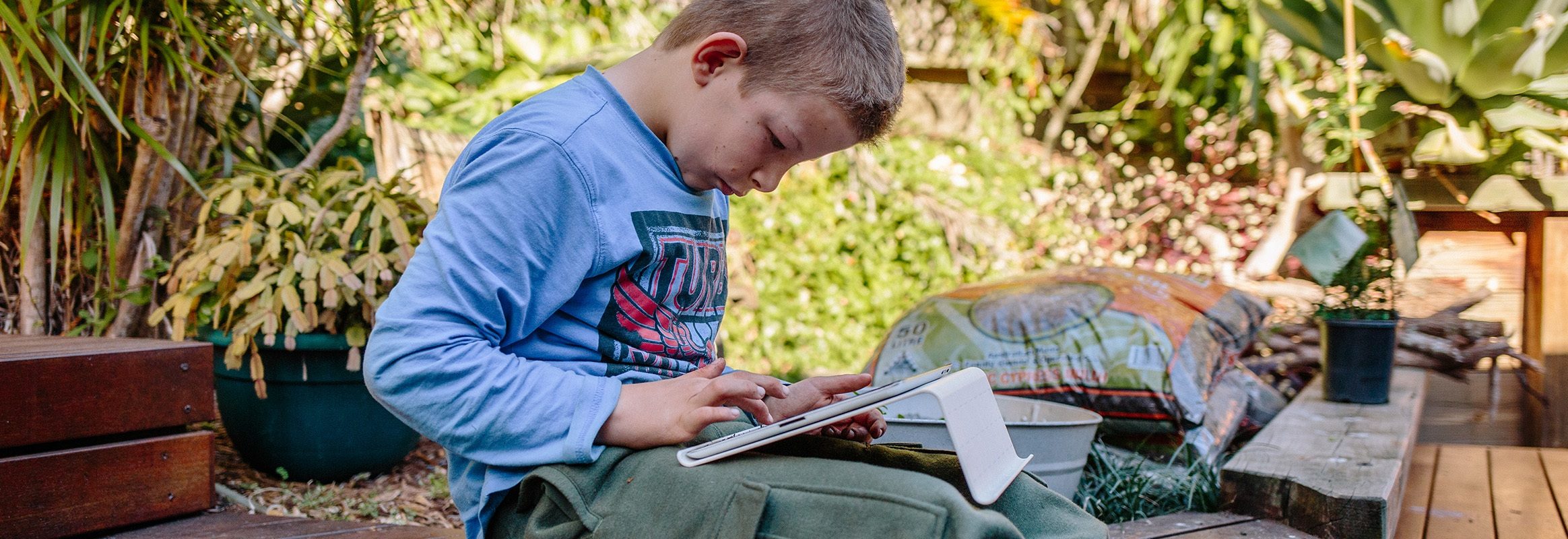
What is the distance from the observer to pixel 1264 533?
1.47m

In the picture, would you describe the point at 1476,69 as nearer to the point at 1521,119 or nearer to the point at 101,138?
the point at 1521,119

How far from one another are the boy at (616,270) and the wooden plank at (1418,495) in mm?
1191

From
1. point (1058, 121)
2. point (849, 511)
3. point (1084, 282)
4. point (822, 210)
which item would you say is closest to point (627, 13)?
point (822, 210)

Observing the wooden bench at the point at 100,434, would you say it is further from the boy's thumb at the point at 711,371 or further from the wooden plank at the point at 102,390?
the boy's thumb at the point at 711,371

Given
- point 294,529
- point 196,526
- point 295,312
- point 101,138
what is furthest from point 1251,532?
point 101,138

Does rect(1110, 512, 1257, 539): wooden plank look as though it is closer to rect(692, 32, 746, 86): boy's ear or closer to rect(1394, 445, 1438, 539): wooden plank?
rect(1394, 445, 1438, 539): wooden plank

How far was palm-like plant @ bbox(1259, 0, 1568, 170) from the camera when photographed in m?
2.43

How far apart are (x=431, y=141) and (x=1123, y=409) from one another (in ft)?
7.50

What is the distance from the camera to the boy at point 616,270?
89 cm

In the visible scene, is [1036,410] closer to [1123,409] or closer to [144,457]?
[1123,409]

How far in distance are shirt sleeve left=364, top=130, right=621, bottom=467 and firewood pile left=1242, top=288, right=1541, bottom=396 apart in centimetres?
264

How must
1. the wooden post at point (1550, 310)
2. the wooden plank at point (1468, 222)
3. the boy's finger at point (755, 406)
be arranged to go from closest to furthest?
the boy's finger at point (755, 406) → the wooden post at point (1550, 310) → the wooden plank at point (1468, 222)

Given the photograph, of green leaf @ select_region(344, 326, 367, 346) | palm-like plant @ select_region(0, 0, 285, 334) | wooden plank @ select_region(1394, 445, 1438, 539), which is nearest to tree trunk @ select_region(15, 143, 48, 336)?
palm-like plant @ select_region(0, 0, 285, 334)

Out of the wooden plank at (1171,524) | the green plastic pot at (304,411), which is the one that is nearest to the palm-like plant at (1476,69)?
the wooden plank at (1171,524)
